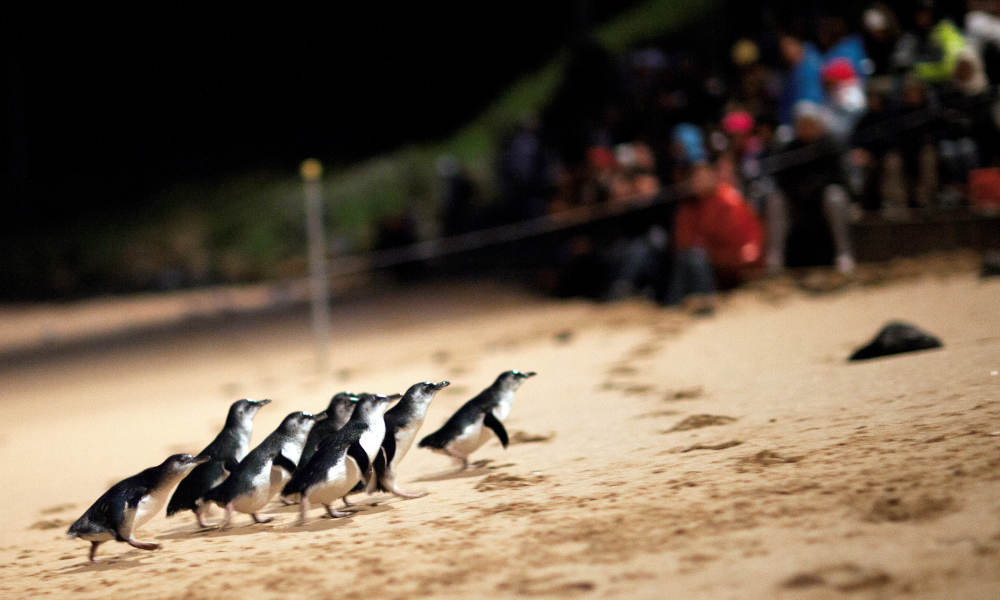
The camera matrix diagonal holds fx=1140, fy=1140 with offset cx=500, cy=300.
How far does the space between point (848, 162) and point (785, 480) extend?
7292mm

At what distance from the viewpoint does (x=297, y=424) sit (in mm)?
4992

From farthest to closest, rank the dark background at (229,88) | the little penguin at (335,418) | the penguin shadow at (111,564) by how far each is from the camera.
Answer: the dark background at (229,88)
the little penguin at (335,418)
the penguin shadow at (111,564)

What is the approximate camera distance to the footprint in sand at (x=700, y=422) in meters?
5.59

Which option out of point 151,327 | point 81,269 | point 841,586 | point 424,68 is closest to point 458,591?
point 841,586

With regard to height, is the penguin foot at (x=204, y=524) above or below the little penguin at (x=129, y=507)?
below

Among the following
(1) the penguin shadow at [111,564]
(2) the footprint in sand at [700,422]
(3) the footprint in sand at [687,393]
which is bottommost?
(1) the penguin shadow at [111,564]

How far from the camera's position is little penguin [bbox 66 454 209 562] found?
177 inches

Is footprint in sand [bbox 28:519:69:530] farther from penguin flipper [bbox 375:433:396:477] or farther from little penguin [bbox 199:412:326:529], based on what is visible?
penguin flipper [bbox 375:433:396:477]

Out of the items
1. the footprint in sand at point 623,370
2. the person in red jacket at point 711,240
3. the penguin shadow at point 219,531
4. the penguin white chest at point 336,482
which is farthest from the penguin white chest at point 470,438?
the person in red jacket at point 711,240

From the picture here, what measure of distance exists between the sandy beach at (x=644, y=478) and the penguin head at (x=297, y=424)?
38 cm

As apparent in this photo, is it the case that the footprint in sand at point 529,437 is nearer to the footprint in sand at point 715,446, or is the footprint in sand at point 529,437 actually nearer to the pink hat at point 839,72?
the footprint in sand at point 715,446

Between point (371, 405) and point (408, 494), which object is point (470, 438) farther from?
point (371, 405)

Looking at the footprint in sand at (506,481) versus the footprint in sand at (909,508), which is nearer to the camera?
the footprint in sand at (909,508)

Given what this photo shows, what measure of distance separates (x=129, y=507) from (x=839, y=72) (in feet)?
27.9
